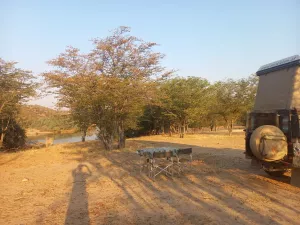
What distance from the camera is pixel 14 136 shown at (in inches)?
953

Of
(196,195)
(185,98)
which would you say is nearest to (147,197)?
(196,195)

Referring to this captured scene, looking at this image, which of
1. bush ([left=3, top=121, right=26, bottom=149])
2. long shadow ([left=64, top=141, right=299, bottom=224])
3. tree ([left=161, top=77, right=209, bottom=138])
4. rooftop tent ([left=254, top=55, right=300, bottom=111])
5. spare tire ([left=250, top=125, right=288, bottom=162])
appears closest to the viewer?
long shadow ([left=64, top=141, right=299, bottom=224])

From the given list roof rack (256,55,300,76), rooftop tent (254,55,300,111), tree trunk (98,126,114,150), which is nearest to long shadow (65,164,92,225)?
rooftop tent (254,55,300,111)

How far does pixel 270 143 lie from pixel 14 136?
23.3 metres

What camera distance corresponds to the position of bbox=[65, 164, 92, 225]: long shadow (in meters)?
5.08

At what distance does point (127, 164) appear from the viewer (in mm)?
11156

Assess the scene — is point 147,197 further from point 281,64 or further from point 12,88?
point 12,88

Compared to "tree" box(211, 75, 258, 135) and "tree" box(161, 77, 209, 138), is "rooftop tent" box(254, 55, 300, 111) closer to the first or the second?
"tree" box(161, 77, 209, 138)

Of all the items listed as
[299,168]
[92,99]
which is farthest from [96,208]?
[92,99]

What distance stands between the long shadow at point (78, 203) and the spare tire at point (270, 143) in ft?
13.9

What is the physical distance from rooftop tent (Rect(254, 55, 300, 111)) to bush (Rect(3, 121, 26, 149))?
21.1m

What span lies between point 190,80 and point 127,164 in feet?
61.4

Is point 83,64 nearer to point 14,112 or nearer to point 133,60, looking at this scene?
point 133,60

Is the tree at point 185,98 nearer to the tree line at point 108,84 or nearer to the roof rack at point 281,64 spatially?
the tree line at point 108,84
